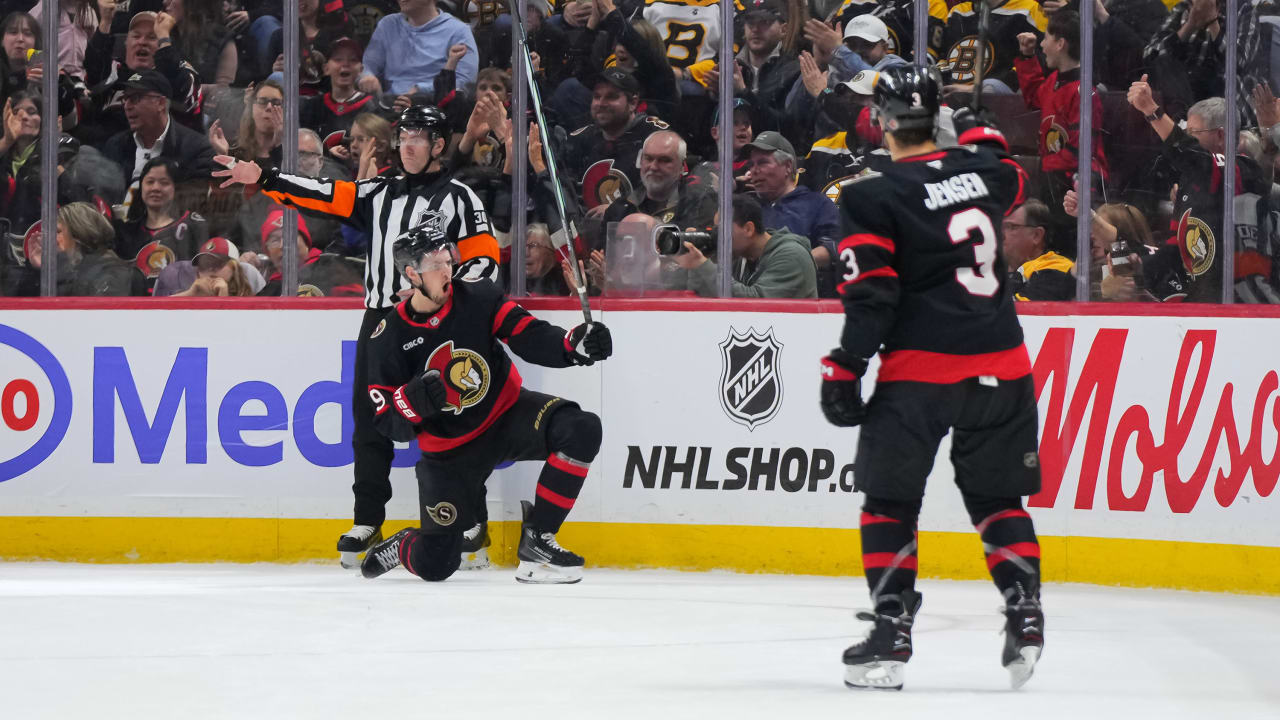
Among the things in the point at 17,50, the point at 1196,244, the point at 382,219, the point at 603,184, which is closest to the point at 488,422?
the point at 382,219

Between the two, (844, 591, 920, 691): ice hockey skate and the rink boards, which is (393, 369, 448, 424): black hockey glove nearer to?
the rink boards

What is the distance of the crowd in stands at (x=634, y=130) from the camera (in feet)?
15.8

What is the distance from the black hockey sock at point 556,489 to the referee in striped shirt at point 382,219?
0.56 meters

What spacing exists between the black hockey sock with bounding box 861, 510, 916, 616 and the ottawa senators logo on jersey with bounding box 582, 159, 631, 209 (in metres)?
2.39

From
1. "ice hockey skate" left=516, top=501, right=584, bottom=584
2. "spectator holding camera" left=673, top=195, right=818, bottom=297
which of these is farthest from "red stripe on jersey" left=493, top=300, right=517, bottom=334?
"spectator holding camera" left=673, top=195, right=818, bottom=297

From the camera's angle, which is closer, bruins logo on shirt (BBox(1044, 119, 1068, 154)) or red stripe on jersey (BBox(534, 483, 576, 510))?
red stripe on jersey (BBox(534, 483, 576, 510))

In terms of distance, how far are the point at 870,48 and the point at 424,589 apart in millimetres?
2286

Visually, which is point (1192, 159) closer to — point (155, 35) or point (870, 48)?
point (870, 48)

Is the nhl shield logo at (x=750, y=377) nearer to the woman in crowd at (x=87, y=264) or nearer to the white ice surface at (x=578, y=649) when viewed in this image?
the white ice surface at (x=578, y=649)

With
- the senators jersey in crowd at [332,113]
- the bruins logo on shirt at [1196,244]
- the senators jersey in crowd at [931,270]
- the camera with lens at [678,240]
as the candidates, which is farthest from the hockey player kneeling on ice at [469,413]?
the bruins logo on shirt at [1196,244]

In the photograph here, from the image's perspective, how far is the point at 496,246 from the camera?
460 centimetres

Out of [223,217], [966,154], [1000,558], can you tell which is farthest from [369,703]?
[223,217]

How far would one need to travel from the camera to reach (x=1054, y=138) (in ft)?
16.0

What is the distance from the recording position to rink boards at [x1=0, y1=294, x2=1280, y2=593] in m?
4.10
